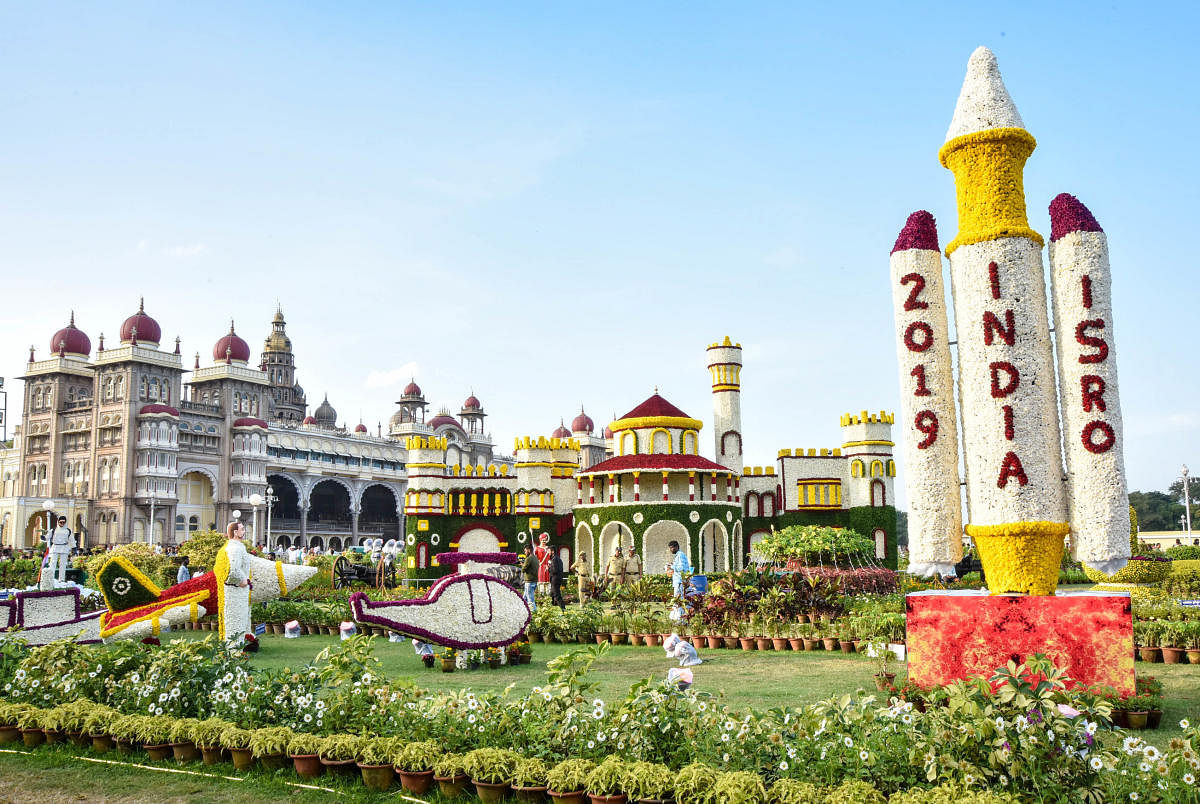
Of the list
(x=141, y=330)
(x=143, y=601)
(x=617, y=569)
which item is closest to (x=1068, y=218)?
(x=143, y=601)

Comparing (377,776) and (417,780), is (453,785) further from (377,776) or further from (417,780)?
(377,776)

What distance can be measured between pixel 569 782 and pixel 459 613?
614 centimetres

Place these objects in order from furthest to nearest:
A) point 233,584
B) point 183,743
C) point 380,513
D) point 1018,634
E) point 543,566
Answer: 1. point 380,513
2. point 543,566
3. point 233,584
4. point 1018,634
5. point 183,743

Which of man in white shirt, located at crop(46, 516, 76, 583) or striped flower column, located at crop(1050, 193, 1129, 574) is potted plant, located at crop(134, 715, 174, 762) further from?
man in white shirt, located at crop(46, 516, 76, 583)

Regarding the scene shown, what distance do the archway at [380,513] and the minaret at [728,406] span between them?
44.3 meters

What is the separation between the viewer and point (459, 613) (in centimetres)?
1122

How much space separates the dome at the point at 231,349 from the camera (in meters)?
59.2

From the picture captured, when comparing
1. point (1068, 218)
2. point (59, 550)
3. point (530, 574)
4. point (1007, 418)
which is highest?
point (1068, 218)

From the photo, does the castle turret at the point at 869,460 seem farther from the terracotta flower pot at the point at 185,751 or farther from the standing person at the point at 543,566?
the terracotta flower pot at the point at 185,751

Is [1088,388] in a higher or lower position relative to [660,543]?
higher

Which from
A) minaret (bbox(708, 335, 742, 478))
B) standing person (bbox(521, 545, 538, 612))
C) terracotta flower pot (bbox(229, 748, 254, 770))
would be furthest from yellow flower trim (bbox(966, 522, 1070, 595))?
minaret (bbox(708, 335, 742, 478))

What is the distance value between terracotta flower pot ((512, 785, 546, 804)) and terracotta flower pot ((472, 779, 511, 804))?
89 millimetres

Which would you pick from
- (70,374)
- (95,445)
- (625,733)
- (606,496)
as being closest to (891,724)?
(625,733)

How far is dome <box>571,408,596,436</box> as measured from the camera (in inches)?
3039
